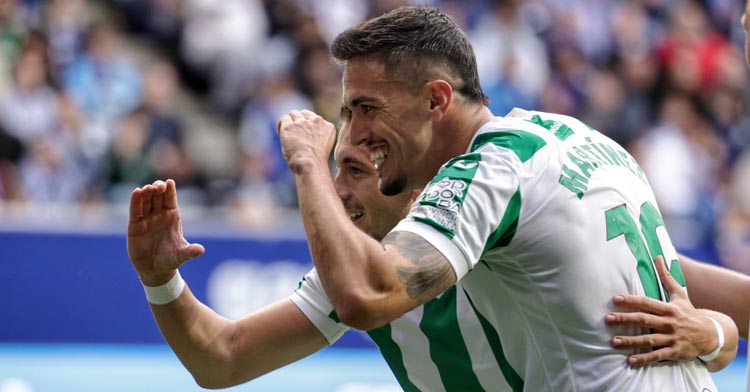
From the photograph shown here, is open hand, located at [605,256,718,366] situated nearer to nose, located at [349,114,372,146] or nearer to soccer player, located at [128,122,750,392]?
soccer player, located at [128,122,750,392]

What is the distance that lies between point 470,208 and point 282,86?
25.0 feet

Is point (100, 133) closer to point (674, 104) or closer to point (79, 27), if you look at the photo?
point (79, 27)

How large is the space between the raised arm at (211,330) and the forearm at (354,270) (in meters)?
0.97

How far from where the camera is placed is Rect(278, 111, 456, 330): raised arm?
9.83 feet

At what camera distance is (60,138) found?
9250 millimetres

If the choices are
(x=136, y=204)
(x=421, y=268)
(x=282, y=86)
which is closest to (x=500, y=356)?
(x=421, y=268)

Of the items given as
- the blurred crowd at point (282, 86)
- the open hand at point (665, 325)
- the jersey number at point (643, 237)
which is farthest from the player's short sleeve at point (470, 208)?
the blurred crowd at point (282, 86)

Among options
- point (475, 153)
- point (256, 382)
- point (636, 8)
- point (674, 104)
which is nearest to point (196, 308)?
point (475, 153)

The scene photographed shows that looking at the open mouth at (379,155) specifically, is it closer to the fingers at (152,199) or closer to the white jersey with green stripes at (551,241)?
the white jersey with green stripes at (551,241)

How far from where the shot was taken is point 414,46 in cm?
360

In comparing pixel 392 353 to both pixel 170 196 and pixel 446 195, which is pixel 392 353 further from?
pixel 446 195

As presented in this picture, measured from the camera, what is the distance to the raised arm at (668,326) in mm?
3314

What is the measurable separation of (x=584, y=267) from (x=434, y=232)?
19.7 inches

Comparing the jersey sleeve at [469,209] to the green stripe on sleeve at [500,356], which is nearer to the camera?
the jersey sleeve at [469,209]
